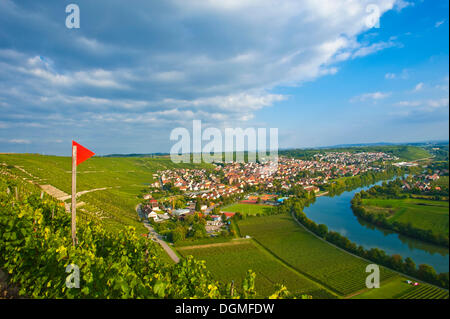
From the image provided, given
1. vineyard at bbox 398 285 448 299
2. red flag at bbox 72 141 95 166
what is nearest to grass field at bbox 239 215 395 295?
vineyard at bbox 398 285 448 299

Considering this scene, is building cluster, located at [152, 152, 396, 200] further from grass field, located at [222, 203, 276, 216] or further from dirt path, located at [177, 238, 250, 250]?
dirt path, located at [177, 238, 250, 250]

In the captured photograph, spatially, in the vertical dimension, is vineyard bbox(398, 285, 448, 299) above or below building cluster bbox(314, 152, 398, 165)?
below

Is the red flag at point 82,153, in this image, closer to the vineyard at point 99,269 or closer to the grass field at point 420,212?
the vineyard at point 99,269

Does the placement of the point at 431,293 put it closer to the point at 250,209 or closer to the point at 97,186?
the point at 250,209

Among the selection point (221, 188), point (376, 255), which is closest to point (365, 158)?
point (376, 255)

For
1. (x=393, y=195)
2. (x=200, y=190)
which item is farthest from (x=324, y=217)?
(x=200, y=190)
